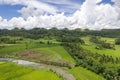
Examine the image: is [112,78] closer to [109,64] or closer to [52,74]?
[52,74]

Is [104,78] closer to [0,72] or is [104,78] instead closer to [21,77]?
[21,77]

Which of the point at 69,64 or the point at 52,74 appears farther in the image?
the point at 69,64

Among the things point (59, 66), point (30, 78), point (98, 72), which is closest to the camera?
point (30, 78)

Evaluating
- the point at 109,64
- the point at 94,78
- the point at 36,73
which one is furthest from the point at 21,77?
the point at 109,64

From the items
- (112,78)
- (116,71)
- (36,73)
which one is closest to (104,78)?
(112,78)

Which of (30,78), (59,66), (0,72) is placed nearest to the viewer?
(30,78)

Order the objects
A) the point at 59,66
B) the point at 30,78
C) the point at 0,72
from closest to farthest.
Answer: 1. the point at 30,78
2. the point at 0,72
3. the point at 59,66
